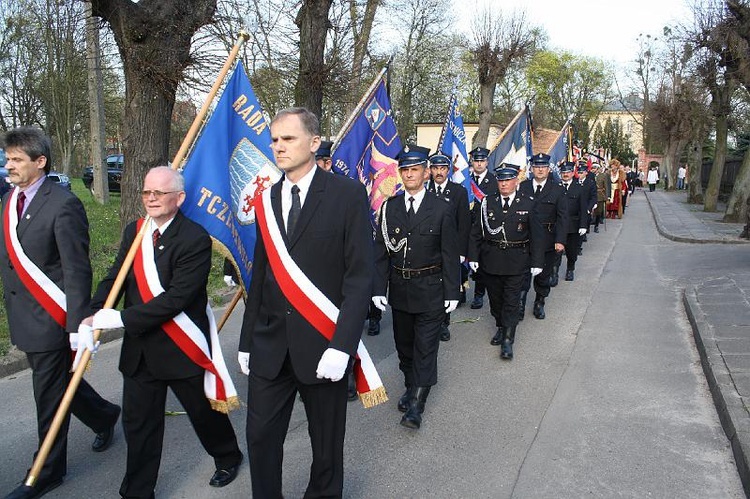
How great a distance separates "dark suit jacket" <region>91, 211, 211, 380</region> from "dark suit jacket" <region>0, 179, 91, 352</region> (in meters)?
0.15

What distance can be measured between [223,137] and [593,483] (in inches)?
130

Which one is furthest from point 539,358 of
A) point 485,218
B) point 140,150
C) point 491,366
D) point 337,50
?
point 337,50

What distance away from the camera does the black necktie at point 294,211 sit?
281cm

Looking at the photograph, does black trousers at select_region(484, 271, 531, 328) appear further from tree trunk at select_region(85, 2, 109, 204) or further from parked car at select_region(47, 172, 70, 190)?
tree trunk at select_region(85, 2, 109, 204)

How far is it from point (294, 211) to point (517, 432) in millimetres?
2605

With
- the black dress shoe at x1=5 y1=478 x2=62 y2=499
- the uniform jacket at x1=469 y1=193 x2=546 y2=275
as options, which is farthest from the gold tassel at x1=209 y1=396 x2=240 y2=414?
the uniform jacket at x1=469 y1=193 x2=546 y2=275

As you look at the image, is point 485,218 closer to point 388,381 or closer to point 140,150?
point 388,381

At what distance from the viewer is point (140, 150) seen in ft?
28.7

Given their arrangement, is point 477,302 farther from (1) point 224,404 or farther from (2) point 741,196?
(2) point 741,196

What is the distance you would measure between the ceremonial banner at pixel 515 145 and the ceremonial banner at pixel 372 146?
3592 millimetres

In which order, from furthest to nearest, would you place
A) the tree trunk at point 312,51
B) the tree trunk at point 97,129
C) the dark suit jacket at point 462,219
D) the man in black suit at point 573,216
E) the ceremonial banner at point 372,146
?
the tree trunk at point 97,129 < the tree trunk at point 312,51 < the man in black suit at point 573,216 < the ceremonial banner at point 372,146 < the dark suit jacket at point 462,219

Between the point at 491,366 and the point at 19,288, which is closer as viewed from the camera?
the point at 19,288

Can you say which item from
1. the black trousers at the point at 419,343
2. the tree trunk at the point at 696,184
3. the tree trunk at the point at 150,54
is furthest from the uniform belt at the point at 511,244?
the tree trunk at the point at 696,184

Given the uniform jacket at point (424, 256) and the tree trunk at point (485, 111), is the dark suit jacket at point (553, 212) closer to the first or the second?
the uniform jacket at point (424, 256)
